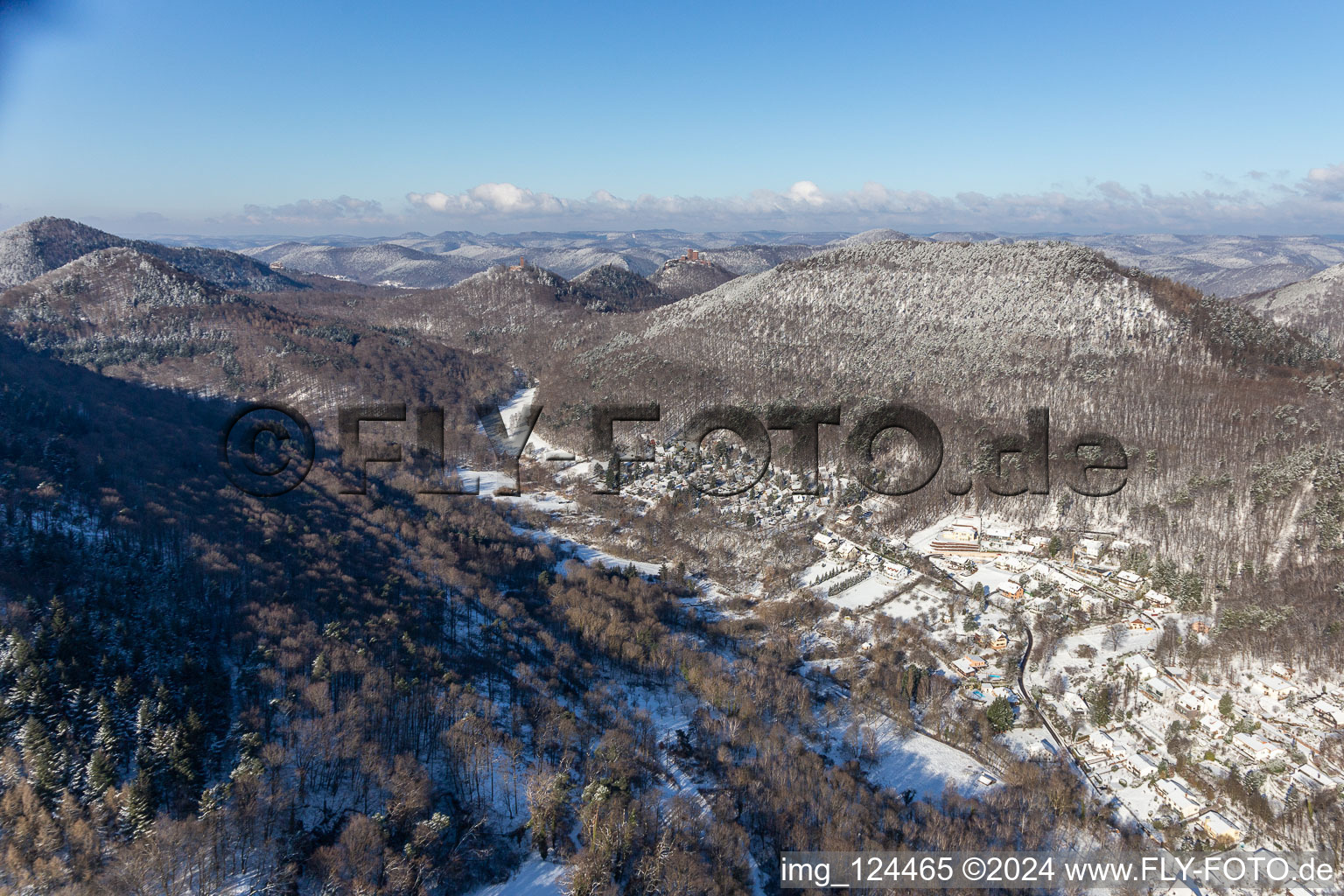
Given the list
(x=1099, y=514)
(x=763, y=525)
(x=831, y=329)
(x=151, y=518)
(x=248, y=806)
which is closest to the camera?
(x=248, y=806)

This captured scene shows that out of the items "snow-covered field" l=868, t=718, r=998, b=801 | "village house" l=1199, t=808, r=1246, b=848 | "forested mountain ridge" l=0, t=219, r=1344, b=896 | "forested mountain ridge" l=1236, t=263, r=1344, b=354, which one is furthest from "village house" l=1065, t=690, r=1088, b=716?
"forested mountain ridge" l=1236, t=263, r=1344, b=354

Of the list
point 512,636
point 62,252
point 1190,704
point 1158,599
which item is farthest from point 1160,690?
point 62,252

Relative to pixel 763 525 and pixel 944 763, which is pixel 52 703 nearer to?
pixel 944 763

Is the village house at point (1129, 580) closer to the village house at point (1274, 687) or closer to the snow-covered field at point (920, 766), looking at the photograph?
the village house at point (1274, 687)

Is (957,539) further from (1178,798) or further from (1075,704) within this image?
(1178,798)

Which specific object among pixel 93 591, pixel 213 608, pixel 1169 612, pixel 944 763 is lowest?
pixel 944 763

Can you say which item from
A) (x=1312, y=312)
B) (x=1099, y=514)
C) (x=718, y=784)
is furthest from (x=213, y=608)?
(x=1312, y=312)

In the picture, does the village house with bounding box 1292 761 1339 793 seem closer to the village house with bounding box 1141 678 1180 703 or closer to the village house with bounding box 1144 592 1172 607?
the village house with bounding box 1141 678 1180 703

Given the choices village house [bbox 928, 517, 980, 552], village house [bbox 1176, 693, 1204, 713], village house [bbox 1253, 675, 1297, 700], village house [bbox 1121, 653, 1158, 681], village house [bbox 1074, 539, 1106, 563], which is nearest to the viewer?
village house [bbox 1253, 675, 1297, 700]

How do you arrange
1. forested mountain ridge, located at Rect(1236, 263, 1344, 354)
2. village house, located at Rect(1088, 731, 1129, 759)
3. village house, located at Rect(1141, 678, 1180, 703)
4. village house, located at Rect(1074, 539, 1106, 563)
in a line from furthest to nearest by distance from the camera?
forested mountain ridge, located at Rect(1236, 263, 1344, 354), village house, located at Rect(1074, 539, 1106, 563), village house, located at Rect(1141, 678, 1180, 703), village house, located at Rect(1088, 731, 1129, 759)
